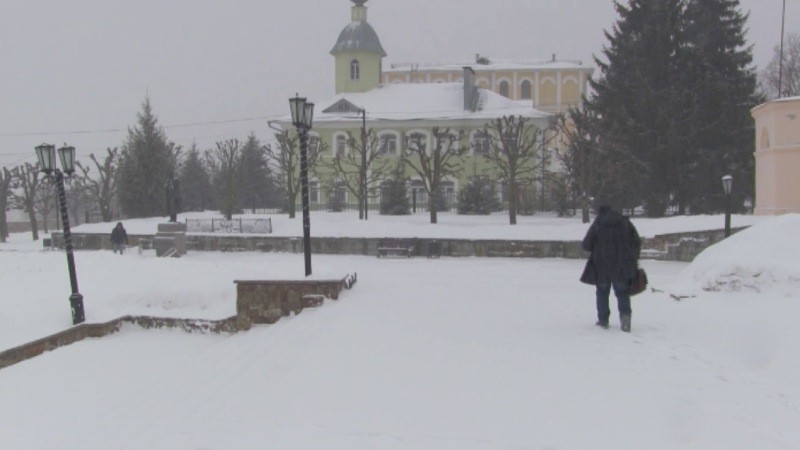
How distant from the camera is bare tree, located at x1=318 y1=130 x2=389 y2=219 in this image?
36281 mm

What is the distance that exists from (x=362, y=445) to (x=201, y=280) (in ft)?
31.1

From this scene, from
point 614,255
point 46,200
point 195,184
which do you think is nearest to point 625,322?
point 614,255

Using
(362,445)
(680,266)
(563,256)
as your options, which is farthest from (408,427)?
(563,256)

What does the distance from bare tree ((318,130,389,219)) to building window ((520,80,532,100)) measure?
3285 centimetres

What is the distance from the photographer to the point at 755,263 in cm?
980

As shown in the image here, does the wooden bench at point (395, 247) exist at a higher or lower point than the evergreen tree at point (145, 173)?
lower

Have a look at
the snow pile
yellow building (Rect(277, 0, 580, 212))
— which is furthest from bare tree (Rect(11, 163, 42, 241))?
the snow pile

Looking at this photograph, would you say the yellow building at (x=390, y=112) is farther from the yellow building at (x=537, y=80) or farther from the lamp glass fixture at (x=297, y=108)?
the lamp glass fixture at (x=297, y=108)

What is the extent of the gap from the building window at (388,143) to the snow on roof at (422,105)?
1346mm

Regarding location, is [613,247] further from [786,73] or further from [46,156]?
[786,73]

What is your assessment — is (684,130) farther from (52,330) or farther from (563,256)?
(52,330)

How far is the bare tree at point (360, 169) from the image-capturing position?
1428 inches

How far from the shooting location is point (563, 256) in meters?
22.4

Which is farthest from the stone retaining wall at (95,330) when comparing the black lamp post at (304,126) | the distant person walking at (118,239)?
the distant person walking at (118,239)
